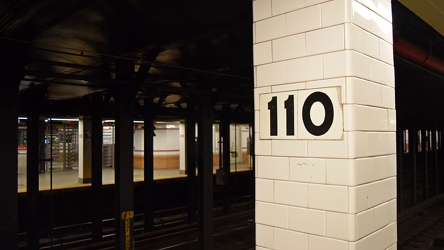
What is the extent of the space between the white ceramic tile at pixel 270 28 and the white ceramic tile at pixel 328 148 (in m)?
0.56

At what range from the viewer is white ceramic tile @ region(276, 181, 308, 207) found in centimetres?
155

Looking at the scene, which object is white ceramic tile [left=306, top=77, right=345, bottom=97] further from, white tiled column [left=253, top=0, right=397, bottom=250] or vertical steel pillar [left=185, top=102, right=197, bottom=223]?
vertical steel pillar [left=185, top=102, right=197, bottom=223]

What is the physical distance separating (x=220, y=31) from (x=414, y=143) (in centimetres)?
1106

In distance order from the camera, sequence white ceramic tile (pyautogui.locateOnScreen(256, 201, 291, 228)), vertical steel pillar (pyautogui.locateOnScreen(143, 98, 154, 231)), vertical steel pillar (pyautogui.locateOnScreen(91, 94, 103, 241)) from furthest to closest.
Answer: vertical steel pillar (pyautogui.locateOnScreen(143, 98, 154, 231)), vertical steel pillar (pyautogui.locateOnScreen(91, 94, 103, 241)), white ceramic tile (pyautogui.locateOnScreen(256, 201, 291, 228))

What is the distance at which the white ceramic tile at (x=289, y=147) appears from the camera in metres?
1.56

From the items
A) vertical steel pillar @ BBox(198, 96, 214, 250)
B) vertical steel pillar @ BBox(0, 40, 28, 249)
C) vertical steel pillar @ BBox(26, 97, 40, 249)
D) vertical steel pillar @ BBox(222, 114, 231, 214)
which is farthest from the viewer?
vertical steel pillar @ BBox(222, 114, 231, 214)

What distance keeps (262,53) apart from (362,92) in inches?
20.8

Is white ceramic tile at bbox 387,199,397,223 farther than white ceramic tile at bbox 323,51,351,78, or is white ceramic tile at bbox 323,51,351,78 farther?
white ceramic tile at bbox 387,199,397,223

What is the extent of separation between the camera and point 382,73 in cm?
170

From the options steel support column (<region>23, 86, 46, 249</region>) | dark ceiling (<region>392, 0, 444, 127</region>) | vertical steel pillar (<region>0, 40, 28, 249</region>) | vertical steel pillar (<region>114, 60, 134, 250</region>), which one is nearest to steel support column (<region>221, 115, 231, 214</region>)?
dark ceiling (<region>392, 0, 444, 127</region>)

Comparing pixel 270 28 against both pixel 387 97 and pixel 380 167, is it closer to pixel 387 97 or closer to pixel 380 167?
pixel 387 97

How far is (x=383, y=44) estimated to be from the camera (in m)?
1.73

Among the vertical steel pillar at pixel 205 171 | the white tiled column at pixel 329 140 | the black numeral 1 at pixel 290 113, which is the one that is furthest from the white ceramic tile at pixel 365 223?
the vertical steel pillar at pixel 205 171

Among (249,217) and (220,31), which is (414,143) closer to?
(249,217)
